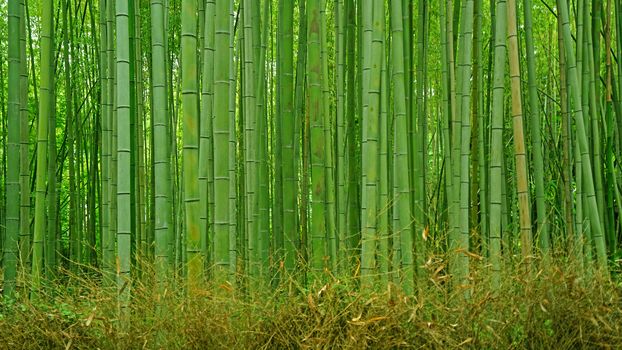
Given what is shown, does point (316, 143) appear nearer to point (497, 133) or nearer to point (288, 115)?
point (288, 115)

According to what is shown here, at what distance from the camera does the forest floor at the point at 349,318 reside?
90.1 inches

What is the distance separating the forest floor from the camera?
2.29 metres

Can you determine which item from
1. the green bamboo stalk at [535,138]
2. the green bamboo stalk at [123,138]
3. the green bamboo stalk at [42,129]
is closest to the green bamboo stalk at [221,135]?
the green bamboo stalk at [123,138]

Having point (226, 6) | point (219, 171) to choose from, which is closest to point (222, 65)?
point (226, 6)

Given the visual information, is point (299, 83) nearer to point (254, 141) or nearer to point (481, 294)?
point (254, 141)

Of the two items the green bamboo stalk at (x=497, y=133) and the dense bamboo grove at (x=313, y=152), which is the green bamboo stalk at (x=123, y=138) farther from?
the green bamboo stalk at (x=497, y=133)

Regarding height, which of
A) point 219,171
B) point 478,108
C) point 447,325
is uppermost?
point 478,108

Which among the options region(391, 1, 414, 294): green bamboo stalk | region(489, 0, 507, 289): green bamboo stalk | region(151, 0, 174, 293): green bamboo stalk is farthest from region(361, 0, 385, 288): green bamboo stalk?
region(151, 0, 174, 293): green bamboo stalk

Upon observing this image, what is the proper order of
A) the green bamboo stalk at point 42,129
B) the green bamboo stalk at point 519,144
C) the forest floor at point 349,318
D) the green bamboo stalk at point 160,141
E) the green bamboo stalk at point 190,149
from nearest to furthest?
the forest floor at point 349,318, the green bamboo stalk at point 190,149, the green bamboo stalk at point 160,141, the green bamboo stalk at point 519,144, the green bamboo stalk at point 42,129

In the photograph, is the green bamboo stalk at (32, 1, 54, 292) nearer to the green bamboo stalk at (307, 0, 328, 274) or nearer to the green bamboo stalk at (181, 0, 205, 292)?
the green bamboo stalk at (181, 0, 205, 292)

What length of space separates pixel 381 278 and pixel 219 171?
718 millimetres

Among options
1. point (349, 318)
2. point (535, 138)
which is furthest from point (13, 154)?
point (535, 138)

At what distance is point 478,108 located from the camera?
12.4ft

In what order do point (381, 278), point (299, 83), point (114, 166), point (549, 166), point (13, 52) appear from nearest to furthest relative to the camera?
1. point (381, 278)
2. point (13, 52)
3. point (114, 166)
4. point (299, 83)
5. point (549, 166)
